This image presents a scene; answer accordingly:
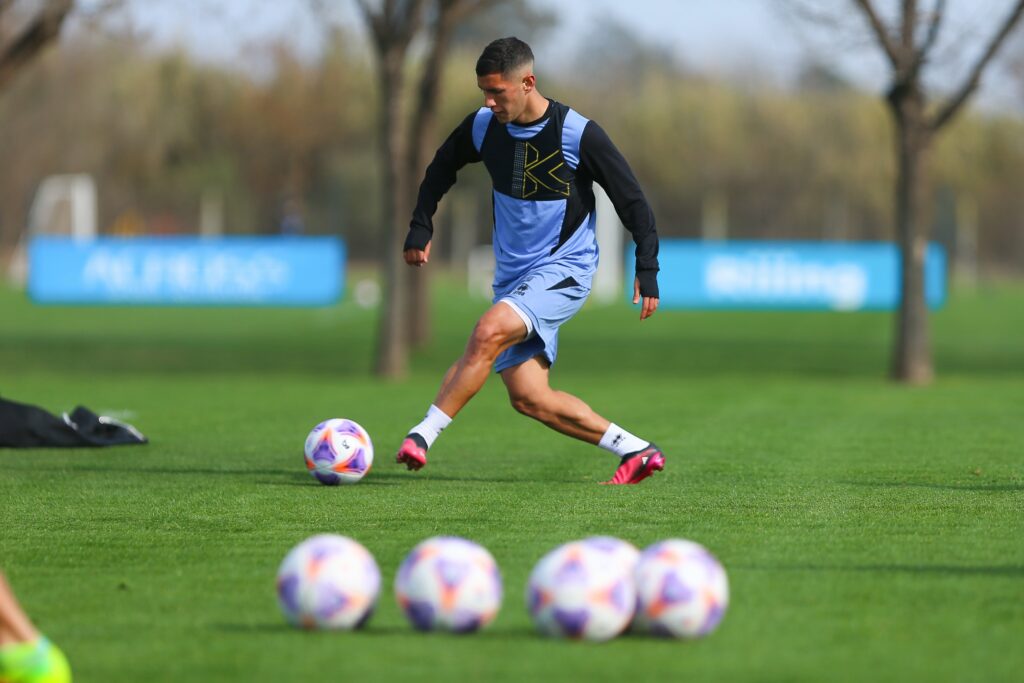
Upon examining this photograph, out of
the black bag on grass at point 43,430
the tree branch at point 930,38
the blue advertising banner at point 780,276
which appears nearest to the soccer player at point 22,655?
the black bag on grass at point 43,430

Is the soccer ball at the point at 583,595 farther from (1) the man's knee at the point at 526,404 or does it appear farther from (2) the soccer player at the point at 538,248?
(1) the man's knee at the point at 526,404

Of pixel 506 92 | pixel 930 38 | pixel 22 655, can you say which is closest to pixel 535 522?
pixel 506 92

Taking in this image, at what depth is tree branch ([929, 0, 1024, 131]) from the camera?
714 inches

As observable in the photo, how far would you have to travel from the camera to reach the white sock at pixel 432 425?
851 centimetres

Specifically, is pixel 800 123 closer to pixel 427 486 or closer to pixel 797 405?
pixel 797 405

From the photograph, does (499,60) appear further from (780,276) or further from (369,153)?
(369,153)

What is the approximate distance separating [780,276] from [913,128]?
48.9 feet

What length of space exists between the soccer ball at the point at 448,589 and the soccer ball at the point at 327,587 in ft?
0.41

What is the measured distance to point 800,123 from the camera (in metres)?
63.9

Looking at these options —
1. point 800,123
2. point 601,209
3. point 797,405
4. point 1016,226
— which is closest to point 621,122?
point 800,123

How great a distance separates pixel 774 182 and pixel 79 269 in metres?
30.8

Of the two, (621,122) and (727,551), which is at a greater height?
(621,122)

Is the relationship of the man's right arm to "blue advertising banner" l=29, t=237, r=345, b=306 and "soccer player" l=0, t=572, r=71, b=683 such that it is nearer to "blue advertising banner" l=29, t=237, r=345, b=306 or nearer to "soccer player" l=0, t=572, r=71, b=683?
"soccer player" l=0, t=572, r=71, b=683

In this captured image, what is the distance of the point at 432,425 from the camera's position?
855 centimetres
